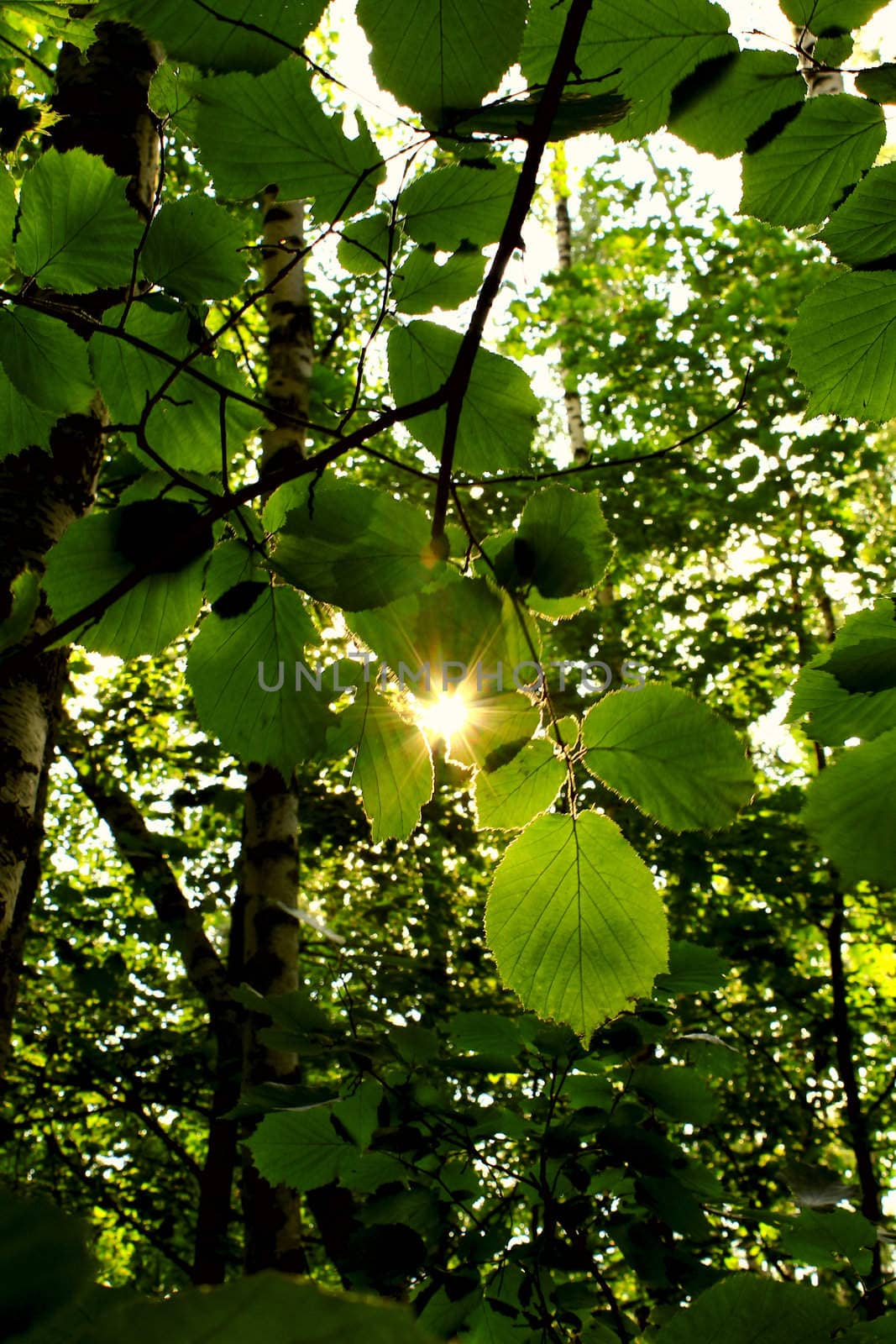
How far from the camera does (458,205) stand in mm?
811

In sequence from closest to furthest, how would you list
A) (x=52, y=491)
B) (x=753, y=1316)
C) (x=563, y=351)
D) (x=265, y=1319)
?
(x=265, y=1319) → (x=753, y=1316) → (x=52, y=491) → (x=563, y=351)

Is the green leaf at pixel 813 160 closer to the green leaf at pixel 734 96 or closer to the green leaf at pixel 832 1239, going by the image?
the green leaf at pixel 734 96

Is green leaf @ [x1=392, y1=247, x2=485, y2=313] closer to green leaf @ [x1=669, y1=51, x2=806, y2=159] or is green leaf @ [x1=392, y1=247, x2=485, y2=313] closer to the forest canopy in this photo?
the forest canopy

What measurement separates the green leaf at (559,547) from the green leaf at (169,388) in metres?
0.42

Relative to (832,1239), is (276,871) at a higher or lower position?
higher

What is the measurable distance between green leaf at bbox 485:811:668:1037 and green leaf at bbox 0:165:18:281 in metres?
0.83

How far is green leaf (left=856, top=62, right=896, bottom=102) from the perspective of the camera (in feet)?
2.24

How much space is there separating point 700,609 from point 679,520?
808 millimetres

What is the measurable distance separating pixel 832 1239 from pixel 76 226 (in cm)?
200

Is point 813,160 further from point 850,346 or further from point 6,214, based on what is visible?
point 6,214

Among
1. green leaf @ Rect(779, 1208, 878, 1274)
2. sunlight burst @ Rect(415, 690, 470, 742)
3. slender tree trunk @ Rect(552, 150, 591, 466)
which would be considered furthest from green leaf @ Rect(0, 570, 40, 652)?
slender tree trunk @ Rect(552, 150, 591, 466)

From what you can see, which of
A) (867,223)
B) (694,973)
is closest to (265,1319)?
(867,223)

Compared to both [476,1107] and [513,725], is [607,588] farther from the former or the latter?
[513,725]

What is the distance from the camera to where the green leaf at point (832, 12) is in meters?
0.70
